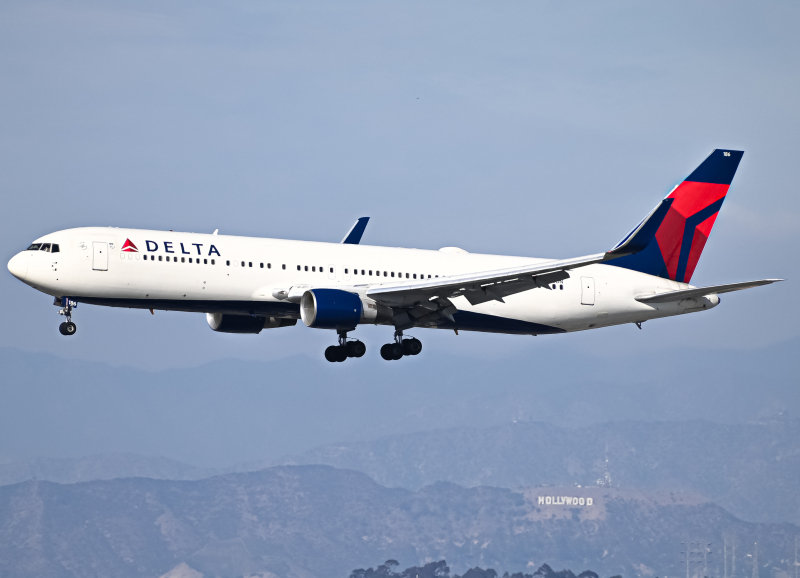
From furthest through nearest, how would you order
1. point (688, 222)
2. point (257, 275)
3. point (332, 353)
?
point (688, 222), point (332, 353), point (257, 275)

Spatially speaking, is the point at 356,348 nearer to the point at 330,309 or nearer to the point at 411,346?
the point at 411,346

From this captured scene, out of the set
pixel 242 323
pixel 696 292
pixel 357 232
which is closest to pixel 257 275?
pixel 242 323

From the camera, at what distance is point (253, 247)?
45.4 m

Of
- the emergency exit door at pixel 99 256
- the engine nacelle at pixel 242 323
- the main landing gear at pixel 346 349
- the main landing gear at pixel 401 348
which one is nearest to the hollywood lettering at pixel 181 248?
the emergency exit door at pixel 99 256

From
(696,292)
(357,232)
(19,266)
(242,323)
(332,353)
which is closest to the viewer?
(19,266)

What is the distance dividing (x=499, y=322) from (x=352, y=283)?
7647mm

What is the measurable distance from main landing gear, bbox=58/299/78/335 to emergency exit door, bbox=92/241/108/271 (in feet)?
7.90

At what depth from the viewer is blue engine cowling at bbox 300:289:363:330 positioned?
143 ft

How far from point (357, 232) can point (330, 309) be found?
15.2 m

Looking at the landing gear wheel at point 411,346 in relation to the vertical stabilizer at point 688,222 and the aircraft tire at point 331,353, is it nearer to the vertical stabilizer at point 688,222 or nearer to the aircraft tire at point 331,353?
the aircraft tire at point 331,353

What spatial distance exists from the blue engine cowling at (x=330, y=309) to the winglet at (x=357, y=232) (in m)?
13.5

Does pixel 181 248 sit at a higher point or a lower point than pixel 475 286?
higher

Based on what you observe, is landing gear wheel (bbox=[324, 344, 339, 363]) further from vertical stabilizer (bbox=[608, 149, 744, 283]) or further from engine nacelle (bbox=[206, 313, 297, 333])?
vertical stabilizer (bbox=[608, 149, 744, 283])

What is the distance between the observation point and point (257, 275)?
45000mm
